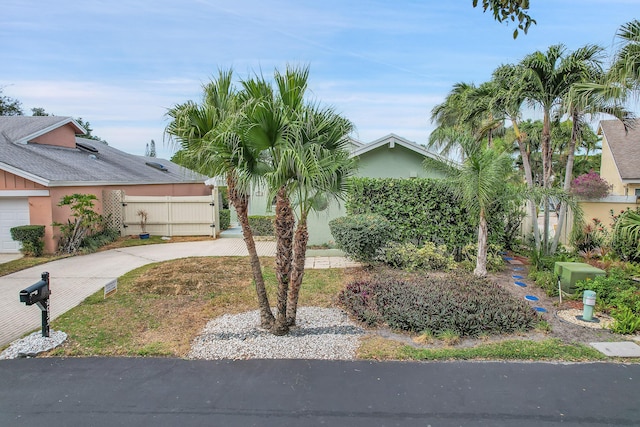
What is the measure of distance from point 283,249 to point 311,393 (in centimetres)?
193

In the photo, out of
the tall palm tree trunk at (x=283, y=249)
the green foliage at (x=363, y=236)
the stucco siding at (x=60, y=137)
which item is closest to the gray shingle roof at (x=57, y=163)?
the stucco siding at (x=60, y=137)

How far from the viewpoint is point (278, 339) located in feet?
18.0

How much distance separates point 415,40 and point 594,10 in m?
4.95

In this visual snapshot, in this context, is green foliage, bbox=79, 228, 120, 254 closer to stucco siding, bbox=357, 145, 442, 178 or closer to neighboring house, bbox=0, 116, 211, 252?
neighboring house, bbox=0, 116, 211, 252

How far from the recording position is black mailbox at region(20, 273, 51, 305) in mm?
5281

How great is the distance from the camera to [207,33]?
425 inches

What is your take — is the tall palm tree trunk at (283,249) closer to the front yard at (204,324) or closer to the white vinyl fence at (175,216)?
the front yard at (204,324)

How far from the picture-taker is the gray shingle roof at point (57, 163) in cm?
1189

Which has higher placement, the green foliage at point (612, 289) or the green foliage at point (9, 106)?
the green foliage at point (9, 106)

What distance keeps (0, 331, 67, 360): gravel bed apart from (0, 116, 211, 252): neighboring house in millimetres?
3441

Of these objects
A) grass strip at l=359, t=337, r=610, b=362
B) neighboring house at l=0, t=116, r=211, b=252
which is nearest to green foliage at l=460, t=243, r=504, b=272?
grass strip at l=359, t=337, r=610, b=362

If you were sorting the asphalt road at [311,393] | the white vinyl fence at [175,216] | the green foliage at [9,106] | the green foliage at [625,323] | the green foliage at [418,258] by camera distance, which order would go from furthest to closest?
the green foliage at [9,106], the white vinyl fence at [175,216], the green foliage at [418,258], the green foliage at [625,323], the asphalt road at [311,393]

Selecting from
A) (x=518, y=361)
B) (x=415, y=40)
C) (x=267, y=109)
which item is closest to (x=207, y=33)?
(x=415, y=40)

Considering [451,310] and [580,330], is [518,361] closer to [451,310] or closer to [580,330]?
[451,310]
